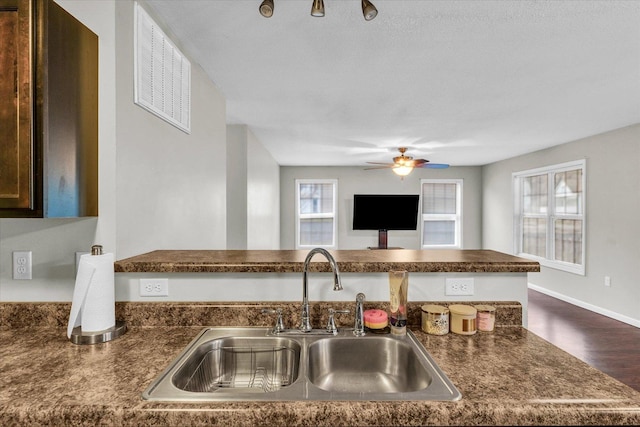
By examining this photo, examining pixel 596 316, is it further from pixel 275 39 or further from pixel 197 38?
pixel 197 38

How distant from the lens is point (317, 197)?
7.51 metres

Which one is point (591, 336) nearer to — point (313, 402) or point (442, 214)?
point (442, 214)

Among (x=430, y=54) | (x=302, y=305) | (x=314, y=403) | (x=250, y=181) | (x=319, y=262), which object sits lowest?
(x=314, y=403)

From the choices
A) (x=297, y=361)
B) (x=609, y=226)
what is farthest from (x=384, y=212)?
(x=297, y=361)

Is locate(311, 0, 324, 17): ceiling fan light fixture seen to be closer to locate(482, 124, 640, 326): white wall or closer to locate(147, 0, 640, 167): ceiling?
locate(147, 0, 640, 167): ceiling

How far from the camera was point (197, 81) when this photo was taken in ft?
7.86

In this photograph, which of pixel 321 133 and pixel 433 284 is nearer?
pixel 433 284

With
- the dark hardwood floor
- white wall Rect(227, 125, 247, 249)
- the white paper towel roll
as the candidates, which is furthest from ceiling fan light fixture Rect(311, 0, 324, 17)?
the dark hardwood floor

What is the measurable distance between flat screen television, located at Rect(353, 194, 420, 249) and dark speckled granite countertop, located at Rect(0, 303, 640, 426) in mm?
5847

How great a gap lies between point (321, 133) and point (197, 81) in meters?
2.28

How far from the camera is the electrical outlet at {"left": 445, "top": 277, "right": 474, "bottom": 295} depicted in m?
1.45

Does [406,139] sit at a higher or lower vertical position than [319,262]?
higher

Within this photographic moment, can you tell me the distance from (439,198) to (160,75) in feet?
22.3

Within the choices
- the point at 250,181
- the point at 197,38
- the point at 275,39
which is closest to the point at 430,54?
the point at 275,39
